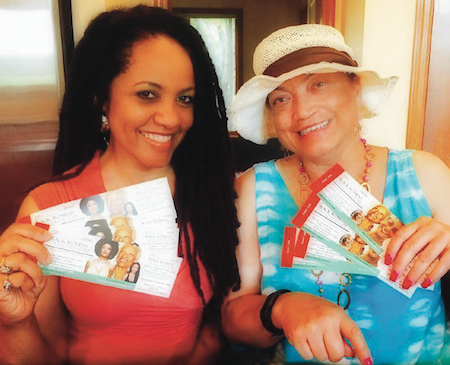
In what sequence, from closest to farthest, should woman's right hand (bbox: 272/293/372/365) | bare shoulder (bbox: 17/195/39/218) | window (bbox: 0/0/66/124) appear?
woman's right hand (bbox: 272/293/372/365), bare shoulder (bbox: 17/195/39/218), window (bbox: 0/0/66/124)

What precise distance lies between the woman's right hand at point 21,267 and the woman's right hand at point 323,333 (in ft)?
1.69

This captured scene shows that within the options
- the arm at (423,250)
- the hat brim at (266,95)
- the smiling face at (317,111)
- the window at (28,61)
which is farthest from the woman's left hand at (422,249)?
the window at (28,61)

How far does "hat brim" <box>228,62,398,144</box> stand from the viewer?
0.93 meters

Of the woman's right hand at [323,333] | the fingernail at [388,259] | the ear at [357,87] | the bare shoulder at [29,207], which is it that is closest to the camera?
the woman's right hand at [323,333]

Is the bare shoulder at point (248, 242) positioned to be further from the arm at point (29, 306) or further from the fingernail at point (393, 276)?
the arm at point (29, 306)

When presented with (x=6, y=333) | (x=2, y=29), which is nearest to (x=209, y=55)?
(x=2, y=29)

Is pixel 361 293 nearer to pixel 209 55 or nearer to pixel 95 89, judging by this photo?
pixel 209 55

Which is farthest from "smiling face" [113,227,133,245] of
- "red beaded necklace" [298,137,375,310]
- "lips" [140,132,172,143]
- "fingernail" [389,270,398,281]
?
"fingernail" [389,270,398,281]

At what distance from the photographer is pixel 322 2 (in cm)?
130

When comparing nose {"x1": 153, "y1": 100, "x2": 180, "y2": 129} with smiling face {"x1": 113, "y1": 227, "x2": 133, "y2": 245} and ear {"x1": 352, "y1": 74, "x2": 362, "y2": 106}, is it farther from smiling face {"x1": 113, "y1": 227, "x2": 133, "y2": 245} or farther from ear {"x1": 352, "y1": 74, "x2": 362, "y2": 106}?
ear {"x1": 352, "y1": 74, "x2": 362, "y2": 106}

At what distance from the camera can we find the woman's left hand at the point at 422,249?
76cm

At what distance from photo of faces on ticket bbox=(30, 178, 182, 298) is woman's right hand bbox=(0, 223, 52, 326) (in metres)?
0.03

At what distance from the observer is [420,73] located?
1.38 metres

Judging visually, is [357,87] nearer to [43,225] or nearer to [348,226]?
[348,226]
